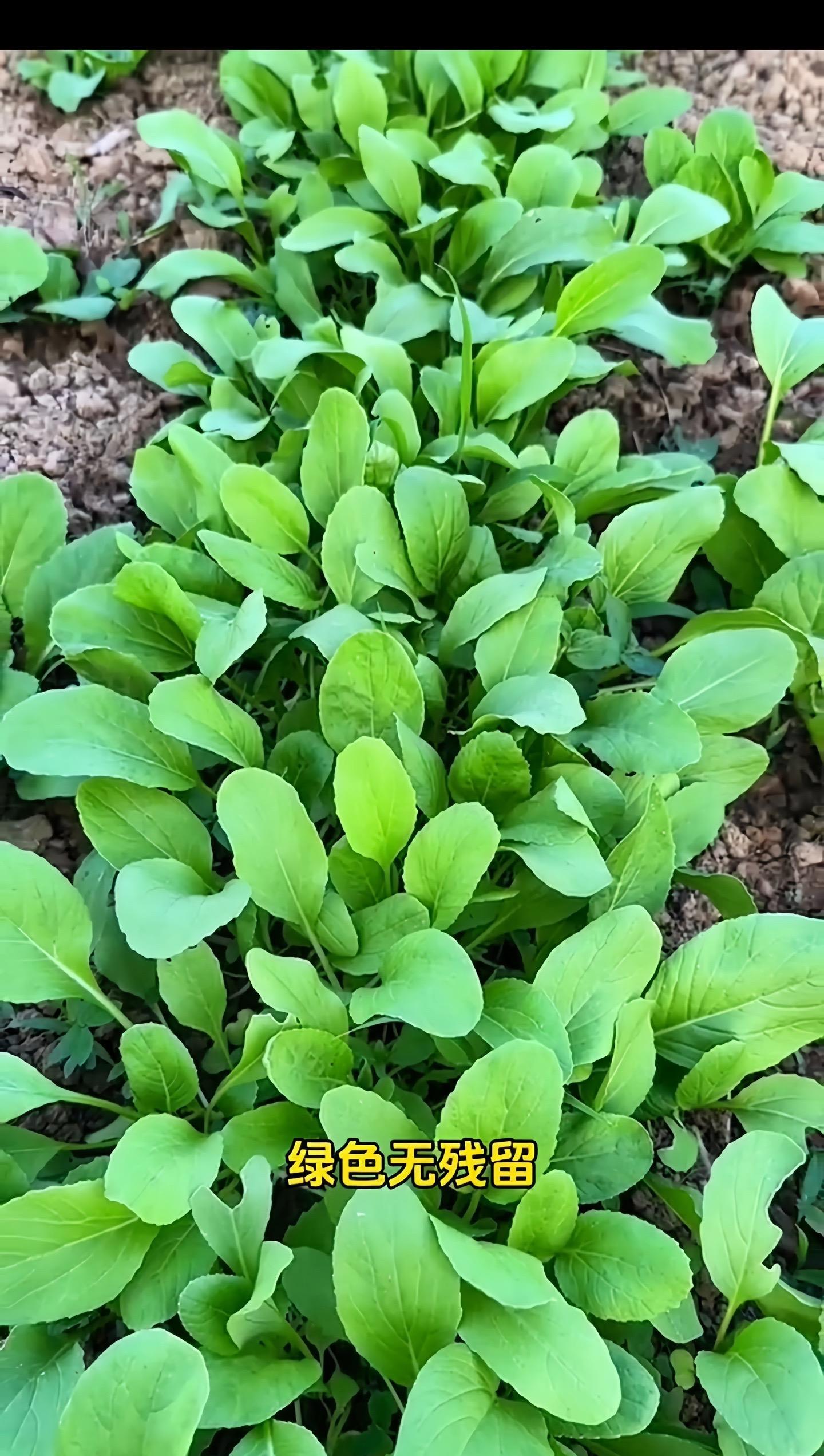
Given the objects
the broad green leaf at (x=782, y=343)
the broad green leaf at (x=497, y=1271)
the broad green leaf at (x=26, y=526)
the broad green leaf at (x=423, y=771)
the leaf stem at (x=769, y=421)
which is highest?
the broad green leaf at (x=782, y=343)

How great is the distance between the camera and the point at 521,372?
91 centimetres

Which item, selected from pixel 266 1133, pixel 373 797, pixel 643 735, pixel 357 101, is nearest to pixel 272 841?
pixel 373 797

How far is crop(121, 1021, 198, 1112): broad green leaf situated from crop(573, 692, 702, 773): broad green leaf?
1.11 feet

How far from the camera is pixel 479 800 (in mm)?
730

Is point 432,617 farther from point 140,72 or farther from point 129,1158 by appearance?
point 140,72

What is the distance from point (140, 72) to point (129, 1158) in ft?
4.21

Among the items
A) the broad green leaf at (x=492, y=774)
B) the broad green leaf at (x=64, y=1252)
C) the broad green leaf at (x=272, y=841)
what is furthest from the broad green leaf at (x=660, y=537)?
the broad green leaf at (x=64, y=1252)

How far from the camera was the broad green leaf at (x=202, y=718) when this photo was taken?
0.70m

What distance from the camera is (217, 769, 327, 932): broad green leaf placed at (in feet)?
2.10

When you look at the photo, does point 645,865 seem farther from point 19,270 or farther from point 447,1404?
point 19,270

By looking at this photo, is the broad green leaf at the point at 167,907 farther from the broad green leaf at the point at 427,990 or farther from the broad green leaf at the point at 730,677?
the broad green leaf at the point at 730,677

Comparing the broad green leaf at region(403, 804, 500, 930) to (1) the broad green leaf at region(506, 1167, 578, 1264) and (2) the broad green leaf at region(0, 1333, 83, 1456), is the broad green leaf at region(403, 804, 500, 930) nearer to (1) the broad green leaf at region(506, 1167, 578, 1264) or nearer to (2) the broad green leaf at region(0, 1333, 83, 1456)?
(1) the broad green leaf at region(506, 1167, 578, 1264)
